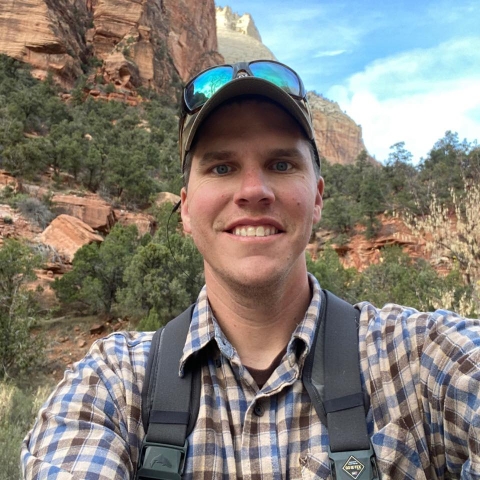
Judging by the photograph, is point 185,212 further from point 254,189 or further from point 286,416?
point 286,416

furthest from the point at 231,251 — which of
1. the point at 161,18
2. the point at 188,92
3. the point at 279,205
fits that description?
the point at 161,18

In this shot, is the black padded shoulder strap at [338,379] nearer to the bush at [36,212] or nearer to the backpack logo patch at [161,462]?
the backpack logo patch at [161,462]

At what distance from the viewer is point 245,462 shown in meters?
1.12

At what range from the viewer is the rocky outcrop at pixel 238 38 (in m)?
98.3

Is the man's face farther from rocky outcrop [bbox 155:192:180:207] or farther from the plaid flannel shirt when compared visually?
rocky outcrop [bbox 155:192:180:207]

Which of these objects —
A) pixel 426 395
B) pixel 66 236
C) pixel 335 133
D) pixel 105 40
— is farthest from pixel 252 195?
pixel 335 133

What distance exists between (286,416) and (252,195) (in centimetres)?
67

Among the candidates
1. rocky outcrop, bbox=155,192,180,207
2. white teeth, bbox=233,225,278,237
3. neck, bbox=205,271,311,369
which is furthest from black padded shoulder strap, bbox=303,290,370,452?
rocky outcrop, bbox=155,192,180,207

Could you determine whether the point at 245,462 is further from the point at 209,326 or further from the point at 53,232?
the point at 53,232

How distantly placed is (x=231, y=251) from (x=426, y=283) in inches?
408

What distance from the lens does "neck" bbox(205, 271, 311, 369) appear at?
1.37 m

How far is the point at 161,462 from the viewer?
1068mm

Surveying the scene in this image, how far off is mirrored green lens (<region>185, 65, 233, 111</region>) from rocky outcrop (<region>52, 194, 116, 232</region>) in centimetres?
1508

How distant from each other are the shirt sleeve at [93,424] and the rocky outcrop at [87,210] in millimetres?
15412
